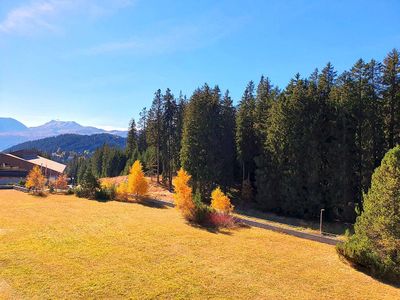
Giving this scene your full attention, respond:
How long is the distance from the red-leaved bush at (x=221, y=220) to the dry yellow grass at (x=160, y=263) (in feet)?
5.78

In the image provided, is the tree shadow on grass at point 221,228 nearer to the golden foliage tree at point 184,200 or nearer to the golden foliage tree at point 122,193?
the golden foliage tree at point 184,200

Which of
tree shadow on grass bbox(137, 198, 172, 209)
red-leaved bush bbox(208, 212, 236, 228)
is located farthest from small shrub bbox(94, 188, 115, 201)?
red-leaved bush bbox(208, 212, 236, 228)

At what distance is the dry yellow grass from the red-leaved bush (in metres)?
1.76

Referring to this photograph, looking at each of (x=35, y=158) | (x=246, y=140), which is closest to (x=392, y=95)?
(x=246, y=140)

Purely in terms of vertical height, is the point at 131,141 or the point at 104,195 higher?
the point at 131,141

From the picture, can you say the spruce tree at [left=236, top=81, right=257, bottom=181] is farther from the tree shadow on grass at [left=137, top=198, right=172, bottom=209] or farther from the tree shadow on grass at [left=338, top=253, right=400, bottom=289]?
the tree shadow on grass at [left=338, top=253, right=400, bottom=289]

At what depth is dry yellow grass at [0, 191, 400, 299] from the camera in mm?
16641

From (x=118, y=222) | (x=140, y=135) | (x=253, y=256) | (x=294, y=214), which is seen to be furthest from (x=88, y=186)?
(x=140, y=135)

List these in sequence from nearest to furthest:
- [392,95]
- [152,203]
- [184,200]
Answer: [184,200] < [392,95] < [152,203]

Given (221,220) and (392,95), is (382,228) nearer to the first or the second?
(221,220)

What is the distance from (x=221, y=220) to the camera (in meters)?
34.5

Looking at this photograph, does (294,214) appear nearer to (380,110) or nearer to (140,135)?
(380,110)

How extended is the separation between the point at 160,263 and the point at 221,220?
1443 centimetres

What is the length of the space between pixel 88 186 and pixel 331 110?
36.7 metres
